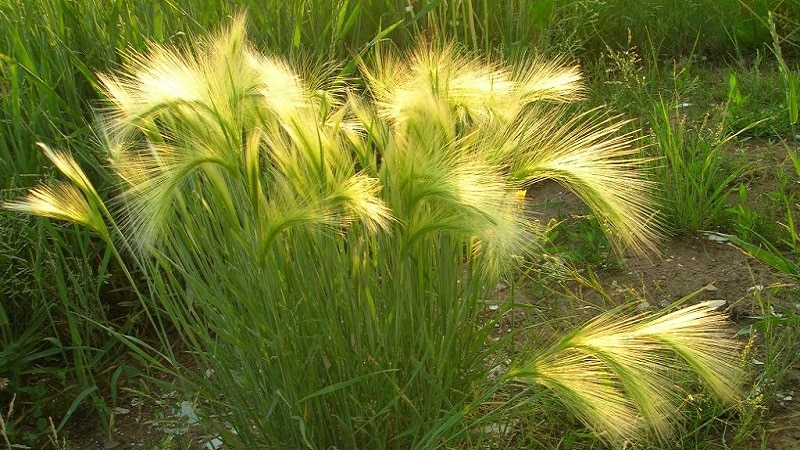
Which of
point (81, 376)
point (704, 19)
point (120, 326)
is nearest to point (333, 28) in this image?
point (120, 326)

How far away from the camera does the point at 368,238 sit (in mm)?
1661

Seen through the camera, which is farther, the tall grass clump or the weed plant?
the weed plant

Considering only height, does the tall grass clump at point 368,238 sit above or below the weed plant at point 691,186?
above

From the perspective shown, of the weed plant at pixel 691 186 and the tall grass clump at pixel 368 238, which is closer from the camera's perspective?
the tall grass clump at pixel 368 238

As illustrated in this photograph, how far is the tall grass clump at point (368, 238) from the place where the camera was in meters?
1.46

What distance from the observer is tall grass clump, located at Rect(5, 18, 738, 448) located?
1458mm

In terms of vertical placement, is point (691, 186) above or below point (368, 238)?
below

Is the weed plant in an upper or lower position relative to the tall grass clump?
lower

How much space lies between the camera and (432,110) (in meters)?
1.59

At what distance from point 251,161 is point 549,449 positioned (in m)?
0.93

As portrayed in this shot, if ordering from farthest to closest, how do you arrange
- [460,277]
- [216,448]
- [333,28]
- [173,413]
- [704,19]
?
1. [704,19]
2. [333,28]
3. [173,413]
4. [216,448]
5. [460,277]

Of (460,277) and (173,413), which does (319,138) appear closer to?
(460,277)

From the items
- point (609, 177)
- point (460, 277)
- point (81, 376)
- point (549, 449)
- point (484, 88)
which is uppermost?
point (484, 88)

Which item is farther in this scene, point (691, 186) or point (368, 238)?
point (691, 186)
